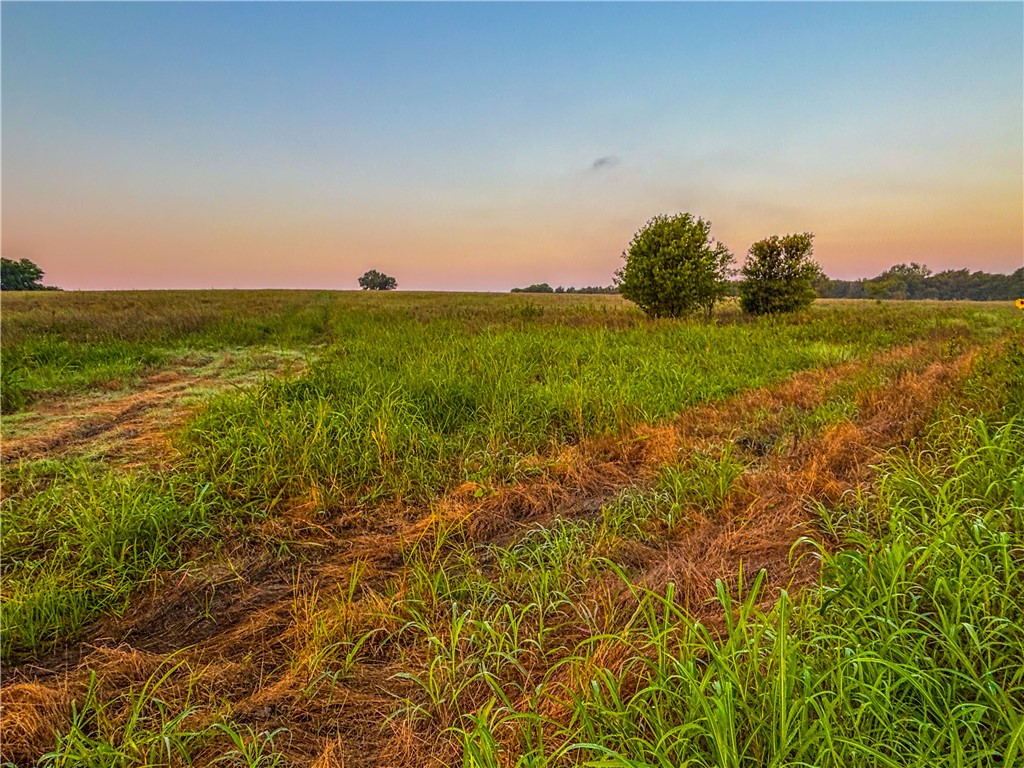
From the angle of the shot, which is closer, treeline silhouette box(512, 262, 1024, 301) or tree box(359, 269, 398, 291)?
treeline silhouette box(512, 262, 1024, 301)

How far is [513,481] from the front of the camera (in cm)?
378

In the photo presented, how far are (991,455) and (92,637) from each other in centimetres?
515

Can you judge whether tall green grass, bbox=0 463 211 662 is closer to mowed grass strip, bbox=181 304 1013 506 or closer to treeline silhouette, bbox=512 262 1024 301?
mowed grass strip, bbox=181 304 1013 506

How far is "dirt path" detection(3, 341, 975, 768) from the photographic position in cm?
175

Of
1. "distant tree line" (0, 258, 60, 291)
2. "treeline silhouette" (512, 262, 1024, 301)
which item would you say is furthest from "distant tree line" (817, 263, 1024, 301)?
"distant tree line" (0, 258, 60, 291)

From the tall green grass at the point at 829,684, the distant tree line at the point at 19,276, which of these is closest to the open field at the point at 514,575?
the tall green grass at the point at 829,684

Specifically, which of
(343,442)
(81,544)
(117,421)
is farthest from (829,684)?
(117,421)

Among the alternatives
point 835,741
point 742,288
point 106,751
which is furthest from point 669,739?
point 742,288

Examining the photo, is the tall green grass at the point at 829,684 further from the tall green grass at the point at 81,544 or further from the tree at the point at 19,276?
the tree at the point at 19,276

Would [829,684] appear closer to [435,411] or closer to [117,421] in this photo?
[435,411]

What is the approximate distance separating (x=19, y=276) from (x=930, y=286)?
143975 millimetres

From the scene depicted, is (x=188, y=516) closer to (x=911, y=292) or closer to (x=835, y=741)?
(x=835, y=741)

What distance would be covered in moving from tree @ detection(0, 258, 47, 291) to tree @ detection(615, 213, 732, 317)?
74985 mm

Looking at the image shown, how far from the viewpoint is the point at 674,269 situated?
18250 mm
